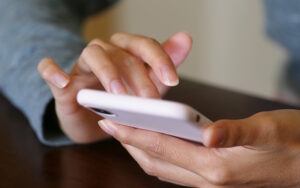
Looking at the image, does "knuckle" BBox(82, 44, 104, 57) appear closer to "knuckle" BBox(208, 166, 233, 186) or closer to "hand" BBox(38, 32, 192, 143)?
"hand" BBox(38, 32, 192, 143)

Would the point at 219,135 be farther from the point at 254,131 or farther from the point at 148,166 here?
the point at 148,166

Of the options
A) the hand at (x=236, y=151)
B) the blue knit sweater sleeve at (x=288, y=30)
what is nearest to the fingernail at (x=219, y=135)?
the hand at (x=236, y=151)

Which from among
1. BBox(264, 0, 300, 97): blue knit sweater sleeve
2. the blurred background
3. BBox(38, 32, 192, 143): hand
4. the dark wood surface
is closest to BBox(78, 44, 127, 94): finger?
BBox(38, 32, 192, 143): hand

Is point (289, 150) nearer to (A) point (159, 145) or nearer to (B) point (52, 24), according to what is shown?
(A) point (159, 145)

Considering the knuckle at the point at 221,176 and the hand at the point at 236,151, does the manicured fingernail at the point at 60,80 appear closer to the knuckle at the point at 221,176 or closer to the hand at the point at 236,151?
the hand at the point at 236,151

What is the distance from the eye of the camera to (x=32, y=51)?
587mm

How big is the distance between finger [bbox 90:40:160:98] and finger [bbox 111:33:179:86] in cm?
1

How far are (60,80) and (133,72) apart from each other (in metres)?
0.08

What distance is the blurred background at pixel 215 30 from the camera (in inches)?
69.3

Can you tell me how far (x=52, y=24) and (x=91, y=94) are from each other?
14.6 inches

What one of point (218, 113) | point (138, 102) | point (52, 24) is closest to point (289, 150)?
point (138, 102)

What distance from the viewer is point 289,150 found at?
312 mm

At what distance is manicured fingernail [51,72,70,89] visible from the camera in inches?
16.4

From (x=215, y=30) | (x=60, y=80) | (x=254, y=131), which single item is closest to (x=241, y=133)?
(x=254, y=131)
